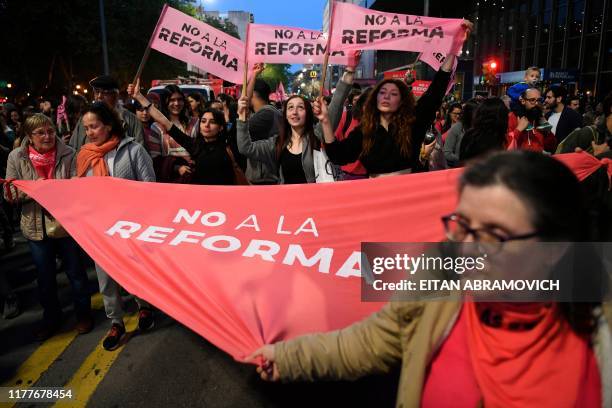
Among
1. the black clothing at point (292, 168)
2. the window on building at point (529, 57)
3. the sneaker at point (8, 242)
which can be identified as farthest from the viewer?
the window on building at point (529, 57)

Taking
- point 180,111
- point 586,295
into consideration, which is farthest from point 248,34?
point 586,295

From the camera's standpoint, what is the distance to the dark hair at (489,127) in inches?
181

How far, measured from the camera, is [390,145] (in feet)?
12.9

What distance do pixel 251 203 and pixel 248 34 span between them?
139 inches

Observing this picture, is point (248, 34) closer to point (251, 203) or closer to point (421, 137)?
point (421, 137)

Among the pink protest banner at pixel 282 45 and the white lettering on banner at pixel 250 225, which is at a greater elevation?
the pink protest banner at pixel 282 45

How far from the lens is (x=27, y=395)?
3254 millimetres

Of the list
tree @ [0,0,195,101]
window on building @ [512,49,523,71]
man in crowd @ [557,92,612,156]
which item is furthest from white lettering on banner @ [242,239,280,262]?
window on building @ [512,49,523,71]

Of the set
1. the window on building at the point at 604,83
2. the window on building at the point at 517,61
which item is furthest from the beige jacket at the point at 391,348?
the window on building at the point at 517,61

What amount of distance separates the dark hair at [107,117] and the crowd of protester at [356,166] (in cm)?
1

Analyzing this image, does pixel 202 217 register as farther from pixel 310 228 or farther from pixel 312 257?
pixel 312 257

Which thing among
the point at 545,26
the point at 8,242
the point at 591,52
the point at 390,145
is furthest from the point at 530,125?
the point at 545,26

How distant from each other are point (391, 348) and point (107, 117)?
10.7 feet

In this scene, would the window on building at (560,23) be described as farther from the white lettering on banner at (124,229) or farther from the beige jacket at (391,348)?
the beige jacket at (391,348)
